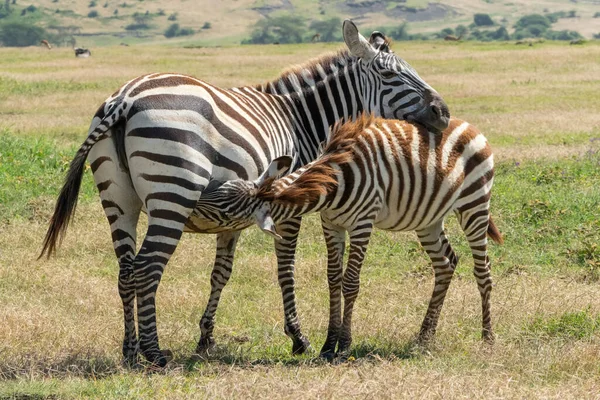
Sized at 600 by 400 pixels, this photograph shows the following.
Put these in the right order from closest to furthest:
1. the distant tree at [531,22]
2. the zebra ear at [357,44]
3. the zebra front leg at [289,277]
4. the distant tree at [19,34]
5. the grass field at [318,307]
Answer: the grass field at [318,307], the zebra front leg at [289,277], the zebra ear at [357,44], the distant tree at [19,34], the distant tree at [531,22]

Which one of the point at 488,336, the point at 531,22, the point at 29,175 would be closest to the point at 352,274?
the point at 488,336

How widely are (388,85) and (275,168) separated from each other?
197 centimetres

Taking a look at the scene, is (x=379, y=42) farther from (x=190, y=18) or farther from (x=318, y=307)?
(x=190, y=18)

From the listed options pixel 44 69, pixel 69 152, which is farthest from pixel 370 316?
pixel 44 69

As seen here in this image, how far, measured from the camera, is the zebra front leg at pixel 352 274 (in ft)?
22.3

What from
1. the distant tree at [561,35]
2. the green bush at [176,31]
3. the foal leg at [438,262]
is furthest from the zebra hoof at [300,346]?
the green bush at [176,31]

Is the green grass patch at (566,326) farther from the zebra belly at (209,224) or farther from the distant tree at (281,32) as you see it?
the distant tree at (281,32)

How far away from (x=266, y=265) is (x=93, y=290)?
75.3 inches

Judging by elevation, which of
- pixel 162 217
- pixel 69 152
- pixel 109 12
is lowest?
pixel 109 12

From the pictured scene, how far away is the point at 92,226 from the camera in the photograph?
10992 millimetres

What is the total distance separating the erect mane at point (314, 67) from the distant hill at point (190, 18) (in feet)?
414

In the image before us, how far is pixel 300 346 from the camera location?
7.37 m

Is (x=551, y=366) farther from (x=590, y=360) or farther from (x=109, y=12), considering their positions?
(x=109, y=12)

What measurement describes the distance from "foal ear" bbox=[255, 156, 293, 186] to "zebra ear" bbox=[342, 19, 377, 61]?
76.8 inches
